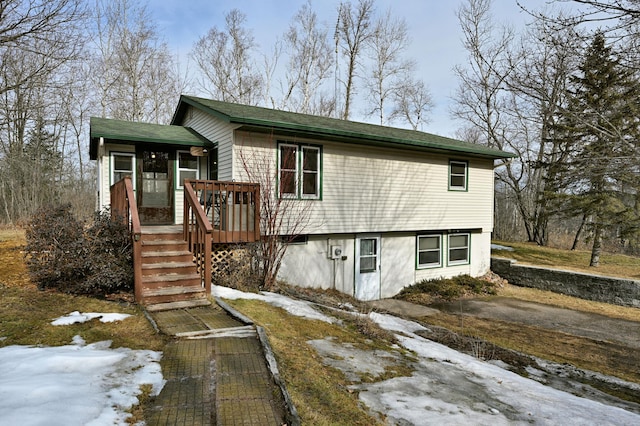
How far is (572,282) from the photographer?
1280 cm

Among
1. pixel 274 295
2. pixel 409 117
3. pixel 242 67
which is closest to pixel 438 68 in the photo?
pixel 409 117

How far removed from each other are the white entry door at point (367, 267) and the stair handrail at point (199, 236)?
18.2ft

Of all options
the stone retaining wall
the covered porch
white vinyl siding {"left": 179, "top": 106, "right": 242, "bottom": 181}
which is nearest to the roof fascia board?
white vinyl siding {"left": 179, "top": 106, "right": 242, "bottom": 181}

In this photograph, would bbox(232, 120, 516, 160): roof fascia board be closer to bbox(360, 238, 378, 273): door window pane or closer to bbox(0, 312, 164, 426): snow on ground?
bbox(360, 238, 378, 273): door window pane

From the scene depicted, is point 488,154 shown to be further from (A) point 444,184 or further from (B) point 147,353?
(B) point 147,353

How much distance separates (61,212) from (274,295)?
4.30 m

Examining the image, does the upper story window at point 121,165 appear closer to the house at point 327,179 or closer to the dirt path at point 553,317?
the house at point 327,179

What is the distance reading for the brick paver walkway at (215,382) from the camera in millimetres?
2732

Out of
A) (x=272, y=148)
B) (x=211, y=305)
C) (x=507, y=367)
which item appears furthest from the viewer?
(x=272, y=148)

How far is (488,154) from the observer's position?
43.7 feet

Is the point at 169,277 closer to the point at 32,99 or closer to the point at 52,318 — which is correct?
the point at 52,318

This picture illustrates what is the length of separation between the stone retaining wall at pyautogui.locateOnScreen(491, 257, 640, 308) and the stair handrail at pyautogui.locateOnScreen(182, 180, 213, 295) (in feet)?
40.1

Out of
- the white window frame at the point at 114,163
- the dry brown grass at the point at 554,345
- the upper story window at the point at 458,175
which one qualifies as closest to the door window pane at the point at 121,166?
the white window frame at the point at 114,163

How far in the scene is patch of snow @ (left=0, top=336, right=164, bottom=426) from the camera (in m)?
2.52
